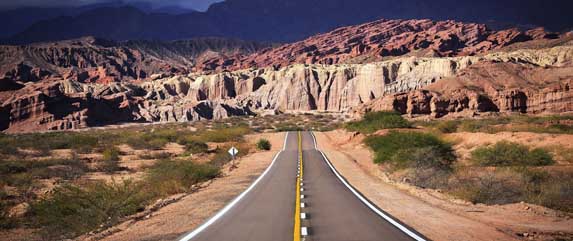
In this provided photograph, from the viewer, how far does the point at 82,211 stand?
1522 cm

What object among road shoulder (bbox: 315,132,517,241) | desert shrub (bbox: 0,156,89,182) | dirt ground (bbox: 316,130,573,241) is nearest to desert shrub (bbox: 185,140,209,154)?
desert shrub (bbox: 0,156,89,182)

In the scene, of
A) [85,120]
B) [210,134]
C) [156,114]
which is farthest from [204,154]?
[156,114]

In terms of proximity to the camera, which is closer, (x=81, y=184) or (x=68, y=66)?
(x=81, y=184)

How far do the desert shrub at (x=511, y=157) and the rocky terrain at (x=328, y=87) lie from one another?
44746mm

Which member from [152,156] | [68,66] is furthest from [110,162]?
[68,66]

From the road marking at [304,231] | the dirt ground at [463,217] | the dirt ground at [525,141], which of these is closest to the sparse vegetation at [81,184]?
the road marking at [304,231]

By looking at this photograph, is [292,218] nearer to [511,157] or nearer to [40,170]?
[511,157]

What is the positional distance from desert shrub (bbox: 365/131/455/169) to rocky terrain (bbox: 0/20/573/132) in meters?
39.5

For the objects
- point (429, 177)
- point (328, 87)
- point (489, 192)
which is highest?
point (328, 87)

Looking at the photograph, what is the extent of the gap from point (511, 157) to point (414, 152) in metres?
5.65

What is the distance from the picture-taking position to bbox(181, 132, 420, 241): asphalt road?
35.4 ft

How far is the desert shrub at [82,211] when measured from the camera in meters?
14.5

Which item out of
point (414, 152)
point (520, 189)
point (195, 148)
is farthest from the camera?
point (195, 148)

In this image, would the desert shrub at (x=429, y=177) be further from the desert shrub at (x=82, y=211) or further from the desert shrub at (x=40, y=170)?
the desert shrub at (x=40, y=170)
